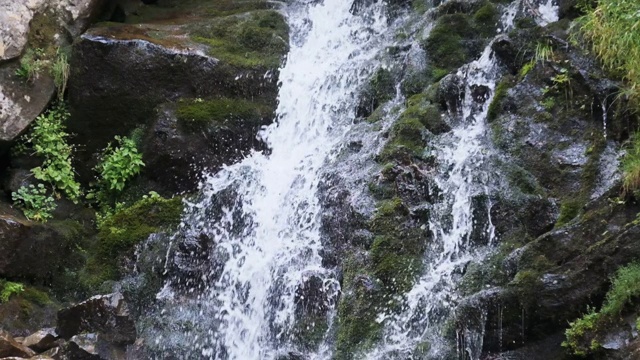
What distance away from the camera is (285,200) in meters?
8.87

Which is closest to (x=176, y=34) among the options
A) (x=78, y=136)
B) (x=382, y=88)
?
(x=78, y=136)

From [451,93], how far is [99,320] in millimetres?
5069

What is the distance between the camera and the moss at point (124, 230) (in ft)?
28.2

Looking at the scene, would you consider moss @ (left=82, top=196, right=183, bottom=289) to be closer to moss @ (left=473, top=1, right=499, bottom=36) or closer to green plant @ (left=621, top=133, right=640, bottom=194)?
moss @ (left=473, top=1, right=499, bottom=36)

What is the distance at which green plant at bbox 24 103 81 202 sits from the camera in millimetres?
9430

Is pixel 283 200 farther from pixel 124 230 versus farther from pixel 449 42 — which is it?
pixel 449 42

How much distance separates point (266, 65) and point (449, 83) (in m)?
3.40

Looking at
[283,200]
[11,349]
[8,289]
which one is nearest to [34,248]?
[8,289]

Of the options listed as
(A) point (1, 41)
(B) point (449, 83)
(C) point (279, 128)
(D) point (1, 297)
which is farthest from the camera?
(C) point (279, 128)

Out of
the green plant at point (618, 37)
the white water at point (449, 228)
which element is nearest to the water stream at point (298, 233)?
the white water at point (449, 228)

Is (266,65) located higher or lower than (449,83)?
higher

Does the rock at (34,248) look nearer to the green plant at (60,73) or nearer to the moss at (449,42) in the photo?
the green plant at (60,73)

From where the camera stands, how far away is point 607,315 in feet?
17.4

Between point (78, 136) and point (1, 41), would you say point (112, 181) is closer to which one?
point (78, 136)
